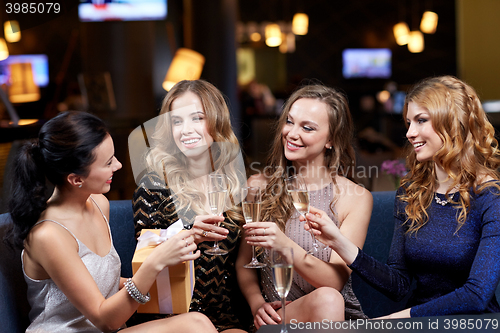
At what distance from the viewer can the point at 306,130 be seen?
6.59 feet

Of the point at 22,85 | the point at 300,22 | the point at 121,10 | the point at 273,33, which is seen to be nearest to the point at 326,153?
the point at 121,10

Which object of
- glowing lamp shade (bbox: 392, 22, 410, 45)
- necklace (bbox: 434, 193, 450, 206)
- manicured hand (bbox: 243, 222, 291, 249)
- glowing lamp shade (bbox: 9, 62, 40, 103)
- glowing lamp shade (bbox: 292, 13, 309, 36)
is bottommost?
manicured hand (bbox: 243, 222, 291, 249)

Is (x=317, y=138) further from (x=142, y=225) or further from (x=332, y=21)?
(x=332, y=21)

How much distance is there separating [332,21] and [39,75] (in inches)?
232

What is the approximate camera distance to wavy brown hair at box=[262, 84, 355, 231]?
2.07 m

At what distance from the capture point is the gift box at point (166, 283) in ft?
5.08

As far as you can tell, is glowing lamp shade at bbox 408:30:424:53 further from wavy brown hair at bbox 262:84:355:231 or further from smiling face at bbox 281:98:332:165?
smiling face at bbox 281:98:332:165

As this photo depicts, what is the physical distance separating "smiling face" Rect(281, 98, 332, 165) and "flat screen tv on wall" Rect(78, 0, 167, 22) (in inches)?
162

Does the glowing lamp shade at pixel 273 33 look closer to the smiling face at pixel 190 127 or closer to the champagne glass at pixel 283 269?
the smiling face at pixel 190 127

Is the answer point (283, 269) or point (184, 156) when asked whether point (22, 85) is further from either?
point (283, 269)

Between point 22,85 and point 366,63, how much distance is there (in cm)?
676

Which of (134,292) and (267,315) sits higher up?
(134,292)

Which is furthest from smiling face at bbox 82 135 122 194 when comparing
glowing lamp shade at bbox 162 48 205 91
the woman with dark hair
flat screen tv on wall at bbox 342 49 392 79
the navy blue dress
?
flat screen tv on wall at bbox 342 49 392 79

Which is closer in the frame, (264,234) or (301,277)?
(264,234)
